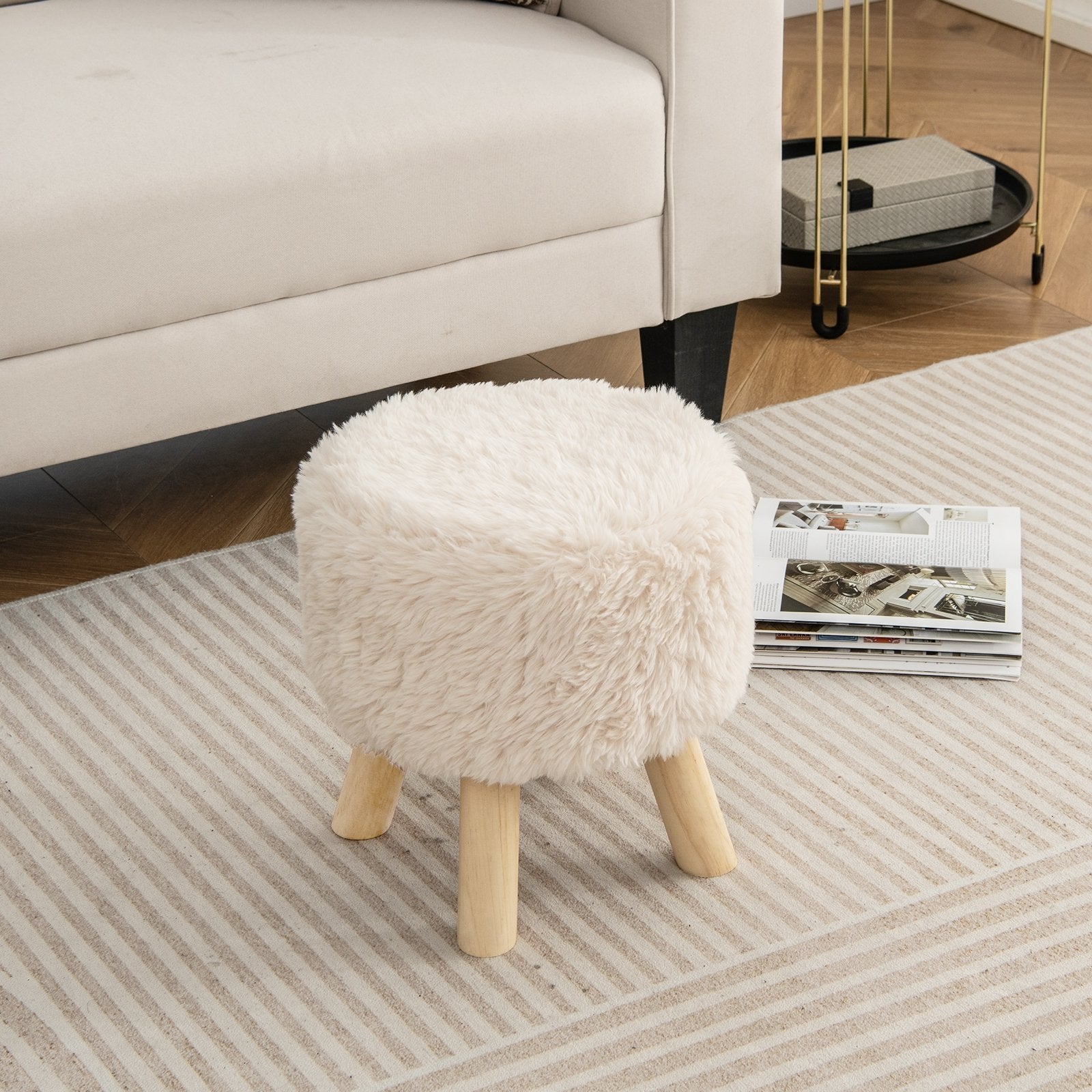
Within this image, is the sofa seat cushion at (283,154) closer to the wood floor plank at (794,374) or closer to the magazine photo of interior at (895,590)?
the wood floor plank at (794,374)

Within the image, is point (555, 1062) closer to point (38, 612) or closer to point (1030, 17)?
point (38, 612)

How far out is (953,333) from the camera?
2150 mm

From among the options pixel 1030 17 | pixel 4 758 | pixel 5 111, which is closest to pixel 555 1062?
pixel 4 758

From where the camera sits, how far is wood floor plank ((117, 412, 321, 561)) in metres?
1.78

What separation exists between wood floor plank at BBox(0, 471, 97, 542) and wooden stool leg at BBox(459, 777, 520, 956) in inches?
34.7

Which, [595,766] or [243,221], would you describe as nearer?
[595,766]

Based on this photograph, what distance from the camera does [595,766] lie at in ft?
3.59

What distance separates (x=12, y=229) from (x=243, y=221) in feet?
0.74

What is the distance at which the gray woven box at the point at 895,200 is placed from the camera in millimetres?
2150

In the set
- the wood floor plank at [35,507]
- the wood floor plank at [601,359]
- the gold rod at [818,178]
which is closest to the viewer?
the wood floor plank at [35,507]

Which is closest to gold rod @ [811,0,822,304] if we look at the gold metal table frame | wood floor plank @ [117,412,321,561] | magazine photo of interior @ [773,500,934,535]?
the gold metal table frame

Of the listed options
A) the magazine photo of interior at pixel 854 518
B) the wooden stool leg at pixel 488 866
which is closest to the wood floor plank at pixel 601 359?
the magazine photo of interior at pixel 854 518

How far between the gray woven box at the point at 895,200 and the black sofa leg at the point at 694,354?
0.32m

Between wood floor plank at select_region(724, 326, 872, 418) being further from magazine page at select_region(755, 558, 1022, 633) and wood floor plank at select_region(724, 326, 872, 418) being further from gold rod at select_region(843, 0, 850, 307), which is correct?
magazine page at select_region(755, 558, 1022, 633)
